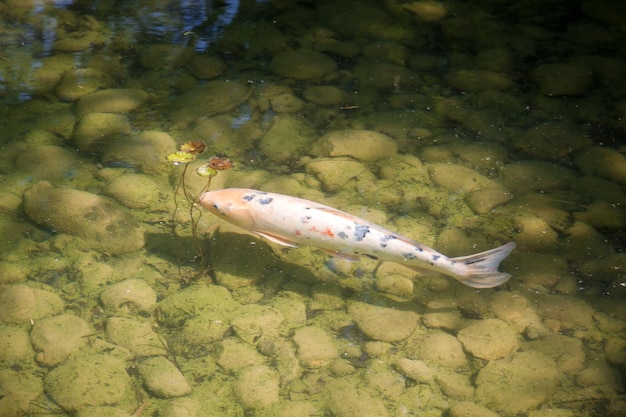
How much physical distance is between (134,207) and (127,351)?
3.06 ft

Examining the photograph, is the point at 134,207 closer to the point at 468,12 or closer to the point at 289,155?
the point at 289,155

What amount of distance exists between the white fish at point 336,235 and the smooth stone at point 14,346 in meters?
0.99

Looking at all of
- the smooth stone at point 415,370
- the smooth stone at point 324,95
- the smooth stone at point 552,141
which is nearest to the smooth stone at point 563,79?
the smooth stone at point 552,141

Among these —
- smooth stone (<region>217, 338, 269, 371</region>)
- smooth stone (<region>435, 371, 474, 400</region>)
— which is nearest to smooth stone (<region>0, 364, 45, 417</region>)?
smooth stone (<region>217, 338, 269, 371</region>)

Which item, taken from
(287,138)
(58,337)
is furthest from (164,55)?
(58,337)

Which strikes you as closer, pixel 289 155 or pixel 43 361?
pixel 43 361

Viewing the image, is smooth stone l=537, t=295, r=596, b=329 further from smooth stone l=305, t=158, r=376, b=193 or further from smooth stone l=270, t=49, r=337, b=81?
smooth stone l=270, t=49, r=337, b=81

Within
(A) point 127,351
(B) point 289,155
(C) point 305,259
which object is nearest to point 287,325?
(C) point 305,259

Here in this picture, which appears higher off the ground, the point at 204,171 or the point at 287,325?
the point at 204,171

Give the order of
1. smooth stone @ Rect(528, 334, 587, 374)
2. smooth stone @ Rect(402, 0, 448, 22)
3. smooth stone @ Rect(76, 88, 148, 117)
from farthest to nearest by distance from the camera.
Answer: smooth stone @ Rect(402, 0, 448, 22), smooth stone @ Rect(76, 88, 148, 117), smooth stone @ Rect(528, 334, 587, 374)

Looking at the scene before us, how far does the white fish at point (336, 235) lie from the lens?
2975 mm

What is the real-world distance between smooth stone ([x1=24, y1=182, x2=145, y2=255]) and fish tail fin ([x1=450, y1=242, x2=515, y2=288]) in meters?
1.59

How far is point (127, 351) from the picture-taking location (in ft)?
9.39

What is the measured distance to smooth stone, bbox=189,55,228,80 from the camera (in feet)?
14.9
